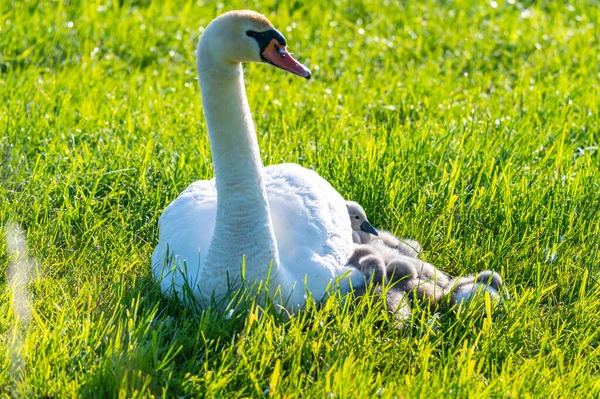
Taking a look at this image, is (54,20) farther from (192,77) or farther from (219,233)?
(219,233)

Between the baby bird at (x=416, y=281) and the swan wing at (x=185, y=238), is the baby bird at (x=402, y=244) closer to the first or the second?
the baby bird at (x=416, y=281)

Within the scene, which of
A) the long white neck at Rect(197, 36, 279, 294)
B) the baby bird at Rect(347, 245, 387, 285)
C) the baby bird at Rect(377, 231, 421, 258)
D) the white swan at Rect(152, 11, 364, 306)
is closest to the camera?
the white swan at Rect(152, 11, 364, 306)

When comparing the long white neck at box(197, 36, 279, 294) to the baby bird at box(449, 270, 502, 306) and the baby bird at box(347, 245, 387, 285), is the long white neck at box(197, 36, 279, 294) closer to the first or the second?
the baby bird at box(347, 245, 387, 285)

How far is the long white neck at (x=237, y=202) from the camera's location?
4152 mm

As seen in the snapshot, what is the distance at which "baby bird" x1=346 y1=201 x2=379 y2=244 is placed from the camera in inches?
205

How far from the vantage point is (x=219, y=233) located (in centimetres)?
425

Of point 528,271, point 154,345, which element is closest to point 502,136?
point 528,271

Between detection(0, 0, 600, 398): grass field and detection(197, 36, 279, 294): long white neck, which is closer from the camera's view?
detection(0, 0, 600, 398): grass field

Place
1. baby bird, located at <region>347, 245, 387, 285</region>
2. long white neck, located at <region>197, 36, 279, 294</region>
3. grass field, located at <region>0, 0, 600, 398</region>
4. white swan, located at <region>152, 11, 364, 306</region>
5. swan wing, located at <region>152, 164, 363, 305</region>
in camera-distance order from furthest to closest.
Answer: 1. baby bird, located at <region>347, 245, 387, 285</region>
2. swan wing, located at <region>152, 164, 363, 305</region>
3. long white neck, located at <region>197, 36, 279, 294</region>
4. white swan, located at <region>152, 11, 364, 306</region>
5. grass field, located at <region>0, 0, 600, 398</region>

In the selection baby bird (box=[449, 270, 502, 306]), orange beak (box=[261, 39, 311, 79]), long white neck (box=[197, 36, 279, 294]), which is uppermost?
orange beak (box=[261, 39, 311, 79])

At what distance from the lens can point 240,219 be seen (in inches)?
166

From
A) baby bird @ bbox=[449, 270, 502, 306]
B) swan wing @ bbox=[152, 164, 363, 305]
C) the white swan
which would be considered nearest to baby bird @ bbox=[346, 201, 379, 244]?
swan wing @ bbox=[152, 164, 363, 305]

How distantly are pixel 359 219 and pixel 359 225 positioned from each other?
37 mm

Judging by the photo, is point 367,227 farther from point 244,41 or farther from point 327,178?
point 244,41
